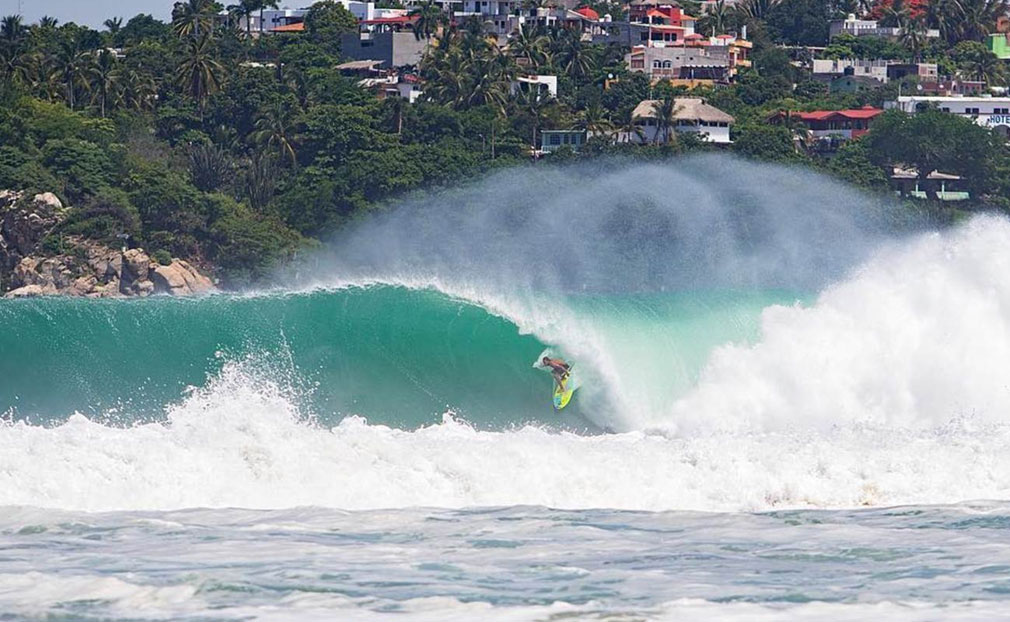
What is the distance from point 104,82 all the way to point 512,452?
205ft

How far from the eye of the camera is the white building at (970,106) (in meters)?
101

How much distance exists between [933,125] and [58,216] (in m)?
39.2

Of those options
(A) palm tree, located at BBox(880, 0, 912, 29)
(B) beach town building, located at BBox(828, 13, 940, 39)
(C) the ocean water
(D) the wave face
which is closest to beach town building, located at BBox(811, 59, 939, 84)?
(B) beach town building, located at BBox(828, 13, 940, 39)

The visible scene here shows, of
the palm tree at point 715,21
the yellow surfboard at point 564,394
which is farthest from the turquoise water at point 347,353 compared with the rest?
the palm tree at point 715,21

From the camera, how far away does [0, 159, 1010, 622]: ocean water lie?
51.9ft

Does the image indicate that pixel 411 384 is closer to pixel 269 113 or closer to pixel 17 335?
pixel 17 335

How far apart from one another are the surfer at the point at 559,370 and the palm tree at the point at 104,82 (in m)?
56.1

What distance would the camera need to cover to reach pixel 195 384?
2566cm

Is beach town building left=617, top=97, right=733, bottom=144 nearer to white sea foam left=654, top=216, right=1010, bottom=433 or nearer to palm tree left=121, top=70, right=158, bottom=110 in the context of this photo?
palm tree left=121, top=70, right=158, bottom=110

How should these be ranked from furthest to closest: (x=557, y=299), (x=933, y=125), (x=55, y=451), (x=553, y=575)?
1. (x=933, y=125)
2. (x=557, y=299)
3. (x=55, y=451)
4. (x=553, y=575)

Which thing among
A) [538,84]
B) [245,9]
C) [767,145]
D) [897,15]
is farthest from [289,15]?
[767,145]

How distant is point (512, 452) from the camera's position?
20.5m

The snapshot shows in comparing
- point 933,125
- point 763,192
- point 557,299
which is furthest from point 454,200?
point 557,299

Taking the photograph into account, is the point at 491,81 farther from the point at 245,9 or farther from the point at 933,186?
the point at 245,9
